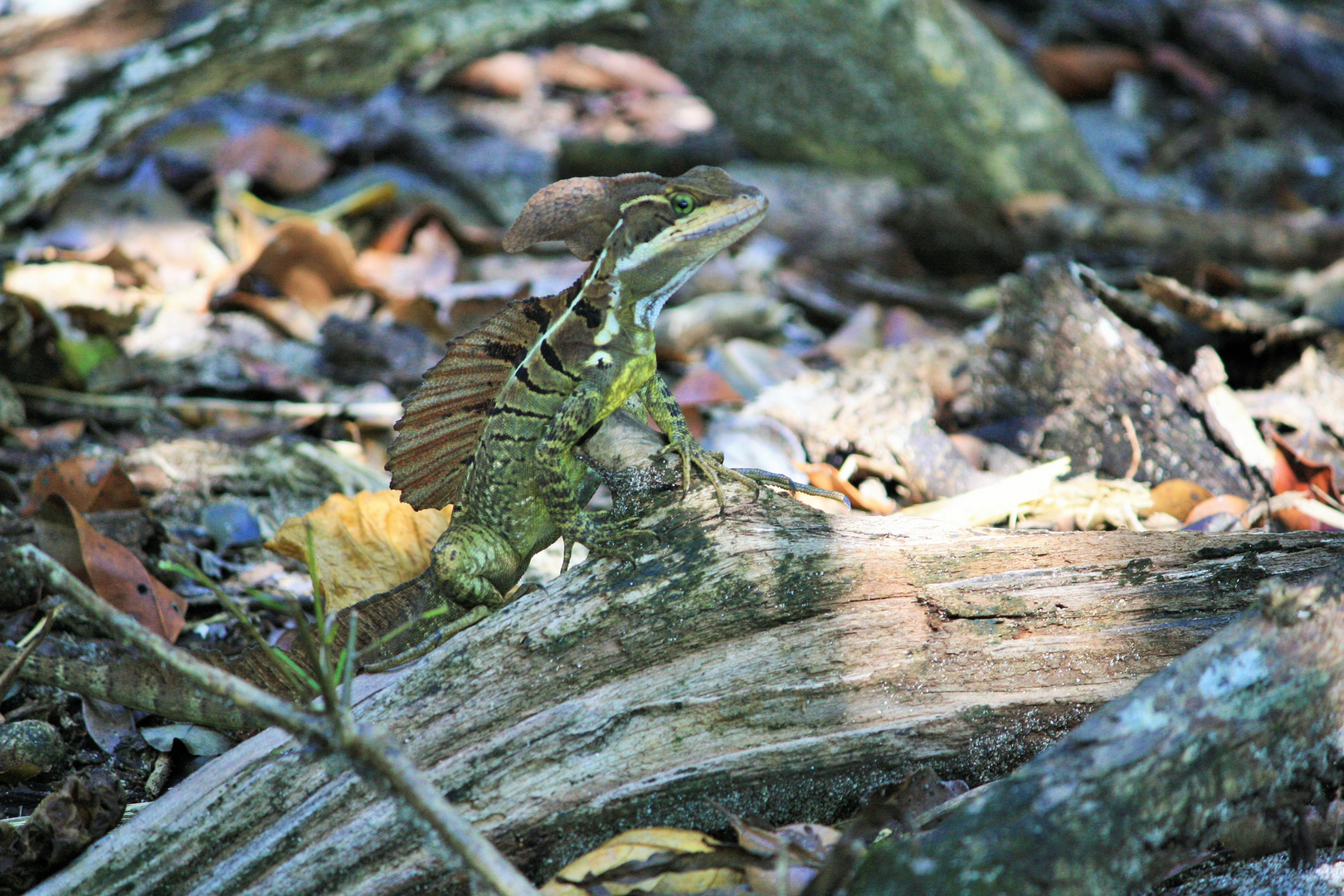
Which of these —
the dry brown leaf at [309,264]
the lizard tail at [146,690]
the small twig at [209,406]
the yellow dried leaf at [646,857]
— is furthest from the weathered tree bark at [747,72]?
the yellow dried leaf at [646,857]

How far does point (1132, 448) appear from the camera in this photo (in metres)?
3.56

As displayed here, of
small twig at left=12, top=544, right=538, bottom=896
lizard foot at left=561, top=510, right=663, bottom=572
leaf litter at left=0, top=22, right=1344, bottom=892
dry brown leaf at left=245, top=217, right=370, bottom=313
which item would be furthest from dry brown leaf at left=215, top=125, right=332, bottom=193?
small twig at left=12, top=544, right=538, bottom=896

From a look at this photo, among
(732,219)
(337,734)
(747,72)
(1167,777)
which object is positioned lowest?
(1167,777)

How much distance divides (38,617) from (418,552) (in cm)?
113

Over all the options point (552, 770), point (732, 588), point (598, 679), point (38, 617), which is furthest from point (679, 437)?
point (38, 617)

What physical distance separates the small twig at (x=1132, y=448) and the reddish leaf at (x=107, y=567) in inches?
122

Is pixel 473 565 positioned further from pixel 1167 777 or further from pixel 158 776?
pixel 1167 777

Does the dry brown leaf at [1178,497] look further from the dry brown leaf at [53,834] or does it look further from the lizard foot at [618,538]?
the dry brown leaf at [53,834]

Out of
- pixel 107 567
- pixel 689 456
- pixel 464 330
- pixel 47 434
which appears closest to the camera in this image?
pixel 689 456

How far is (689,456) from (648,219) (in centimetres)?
69

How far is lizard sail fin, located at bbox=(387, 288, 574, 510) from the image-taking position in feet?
9.75

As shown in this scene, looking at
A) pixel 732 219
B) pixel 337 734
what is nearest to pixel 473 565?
pixel 732 219

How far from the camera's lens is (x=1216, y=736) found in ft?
5.78

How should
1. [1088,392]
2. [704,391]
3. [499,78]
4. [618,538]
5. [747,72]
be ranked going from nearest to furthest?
1. [618,538]
2. [1088,392]
3. [704,391]
4. [747,72]
5. [499,78]
